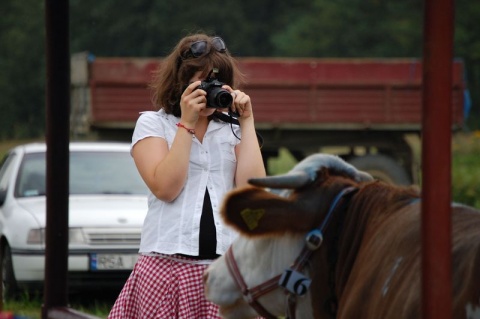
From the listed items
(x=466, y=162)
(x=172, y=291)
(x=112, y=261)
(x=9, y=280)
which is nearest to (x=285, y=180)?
(x=172, y=291)

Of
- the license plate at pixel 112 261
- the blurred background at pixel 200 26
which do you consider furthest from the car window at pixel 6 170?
the blurred background at pixel 200 26

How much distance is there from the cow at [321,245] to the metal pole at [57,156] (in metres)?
1.60

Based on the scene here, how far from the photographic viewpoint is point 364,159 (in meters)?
17.8

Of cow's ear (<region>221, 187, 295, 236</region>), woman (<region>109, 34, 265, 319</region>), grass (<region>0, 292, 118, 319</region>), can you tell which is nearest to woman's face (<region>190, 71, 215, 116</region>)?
woman (<region>109, 34, 265, 319</region>)

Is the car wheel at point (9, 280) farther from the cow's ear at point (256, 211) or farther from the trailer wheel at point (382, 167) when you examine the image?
the trailer wheel at point (382, 167)

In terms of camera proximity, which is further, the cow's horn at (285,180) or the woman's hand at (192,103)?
the woman's hand at (192,103)

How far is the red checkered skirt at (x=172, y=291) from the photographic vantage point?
3.64 m

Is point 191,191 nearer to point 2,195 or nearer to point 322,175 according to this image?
point 322,175

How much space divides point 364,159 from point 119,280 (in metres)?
9.07

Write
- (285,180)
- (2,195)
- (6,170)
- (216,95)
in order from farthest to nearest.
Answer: (6,170) → (2,195) → (216,95) → (285,180)

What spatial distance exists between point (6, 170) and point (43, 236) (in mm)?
1823

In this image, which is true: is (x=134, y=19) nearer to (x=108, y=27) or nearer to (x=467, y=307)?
(x=108, y=27)

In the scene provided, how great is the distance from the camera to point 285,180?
281cm

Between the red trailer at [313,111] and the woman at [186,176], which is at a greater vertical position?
the red trailer at [313,111]
